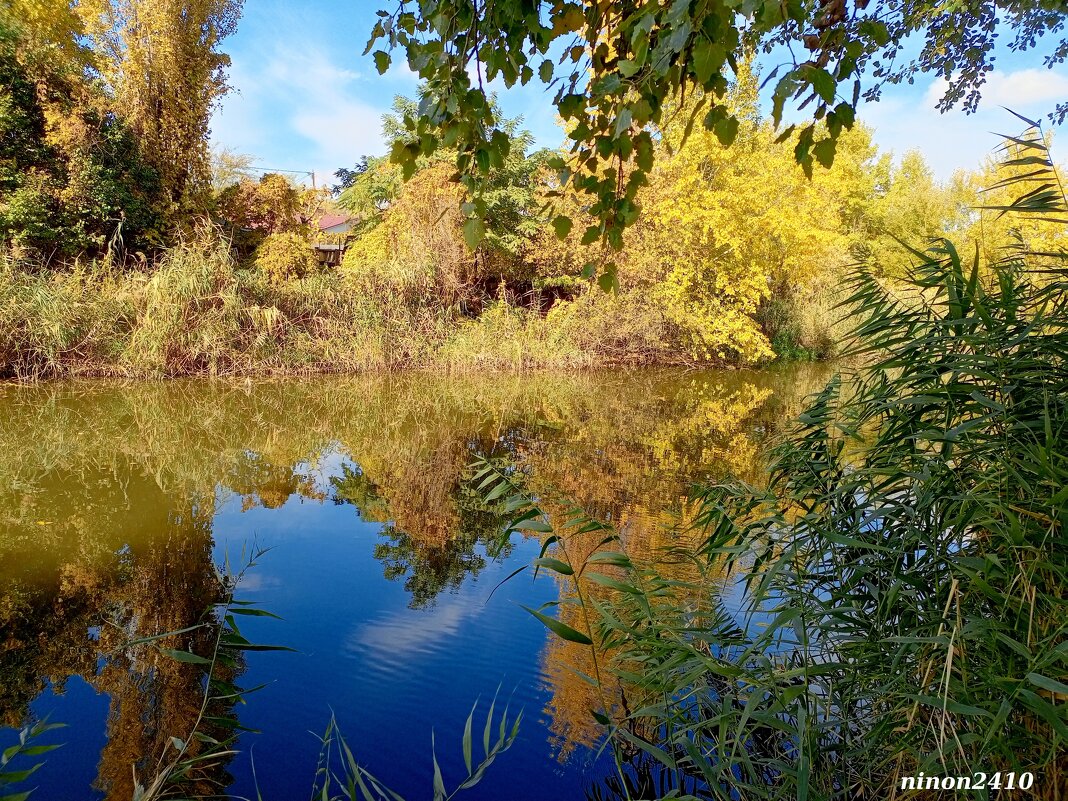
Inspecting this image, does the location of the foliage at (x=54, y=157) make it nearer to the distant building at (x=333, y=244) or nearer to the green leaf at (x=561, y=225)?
the distant building at (x=333, y=244)

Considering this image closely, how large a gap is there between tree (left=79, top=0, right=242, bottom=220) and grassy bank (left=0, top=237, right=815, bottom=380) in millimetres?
5245

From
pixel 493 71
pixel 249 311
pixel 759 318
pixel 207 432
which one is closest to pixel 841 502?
pixel 493 71

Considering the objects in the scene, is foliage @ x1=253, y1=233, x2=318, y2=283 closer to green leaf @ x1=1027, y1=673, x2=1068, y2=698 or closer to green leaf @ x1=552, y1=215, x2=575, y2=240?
green leaf @ x1=552, y1=215, x2=575, y2=240

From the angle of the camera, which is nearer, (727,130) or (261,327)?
(727,130)

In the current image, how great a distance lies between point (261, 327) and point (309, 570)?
1028cm

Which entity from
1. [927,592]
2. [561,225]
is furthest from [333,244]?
[927,592]

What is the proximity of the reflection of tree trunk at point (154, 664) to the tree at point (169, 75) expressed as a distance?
16.4 metres

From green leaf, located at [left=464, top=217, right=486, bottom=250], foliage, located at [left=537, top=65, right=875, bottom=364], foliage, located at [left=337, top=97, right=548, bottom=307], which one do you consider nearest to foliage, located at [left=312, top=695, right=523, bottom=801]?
green leaf, located at [left=464, top=217, right=486, bottom=250]

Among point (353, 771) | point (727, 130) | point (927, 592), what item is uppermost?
point (727, 130)

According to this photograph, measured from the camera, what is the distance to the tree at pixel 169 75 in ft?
55.1

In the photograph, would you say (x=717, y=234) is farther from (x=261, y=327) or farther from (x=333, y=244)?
(x=333, y=244)

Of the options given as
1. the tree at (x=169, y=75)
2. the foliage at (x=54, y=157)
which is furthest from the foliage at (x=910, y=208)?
the foliage at (x=54, y=157)

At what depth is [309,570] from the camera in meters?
4.51

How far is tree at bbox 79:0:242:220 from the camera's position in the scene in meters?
16.8
